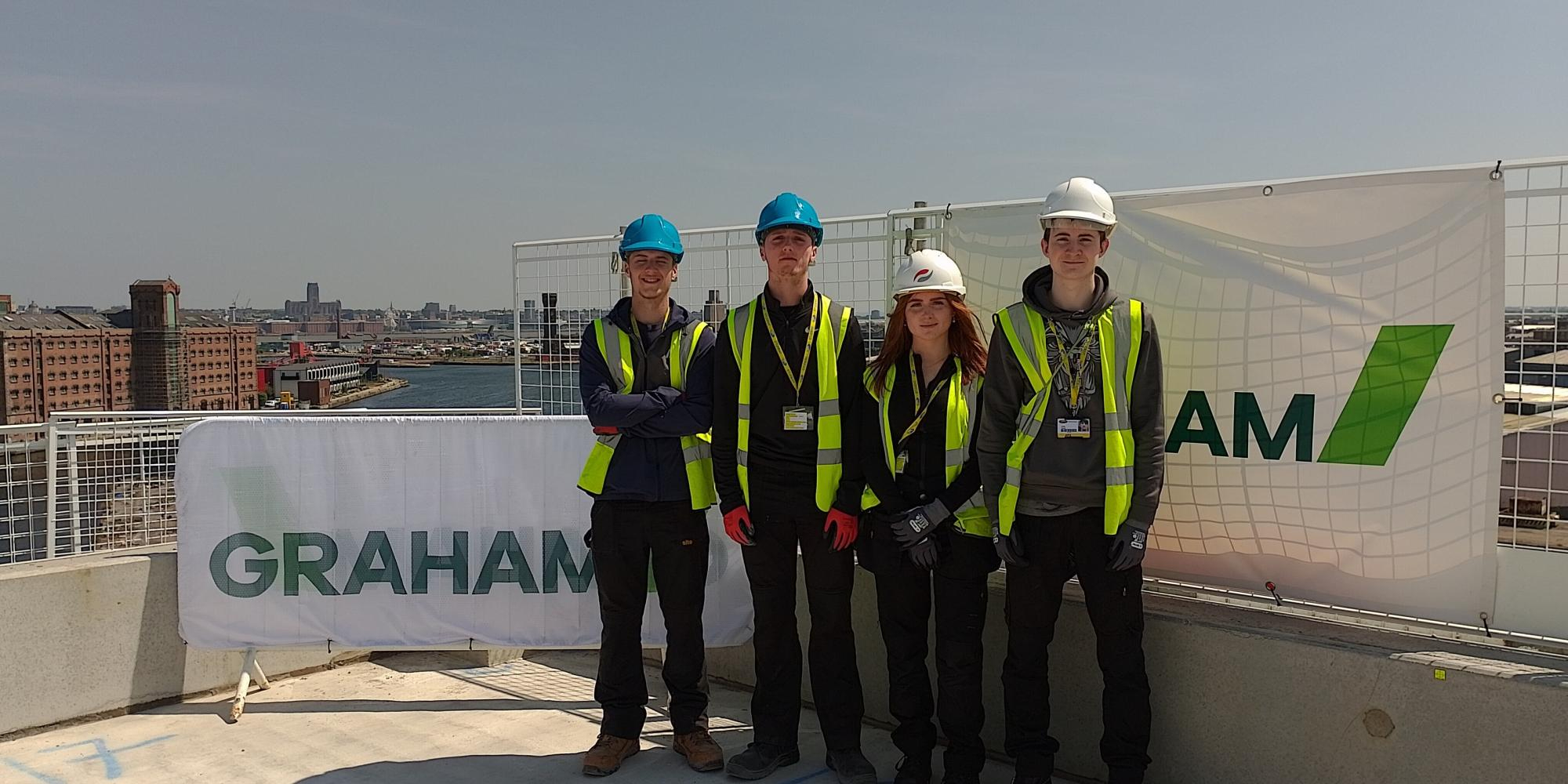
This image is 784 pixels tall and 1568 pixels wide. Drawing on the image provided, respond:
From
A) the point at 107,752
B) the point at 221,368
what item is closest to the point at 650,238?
the point at 107,752

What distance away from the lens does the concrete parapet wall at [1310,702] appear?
130 inches

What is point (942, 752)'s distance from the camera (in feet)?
14.8

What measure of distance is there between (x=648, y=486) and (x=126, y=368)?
2349 inches

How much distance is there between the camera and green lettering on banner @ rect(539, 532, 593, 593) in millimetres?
5387

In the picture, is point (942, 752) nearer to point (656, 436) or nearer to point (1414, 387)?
point (656, 436)

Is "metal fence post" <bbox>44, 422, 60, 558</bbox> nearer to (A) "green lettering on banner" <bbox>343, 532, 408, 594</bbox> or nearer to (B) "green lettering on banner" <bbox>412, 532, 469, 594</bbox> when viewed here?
(A) "green lettering on banner" <bbox>343, 532, 408, 594</bbox>

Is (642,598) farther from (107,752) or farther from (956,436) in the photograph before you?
(107,752)

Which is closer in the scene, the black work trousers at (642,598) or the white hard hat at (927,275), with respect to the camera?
the white hard hat at (927,275)

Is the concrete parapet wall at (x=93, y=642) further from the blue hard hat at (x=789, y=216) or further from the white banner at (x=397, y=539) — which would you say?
the blue hard hat at (x=789, y=216)

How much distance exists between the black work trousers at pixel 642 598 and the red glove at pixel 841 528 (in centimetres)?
67

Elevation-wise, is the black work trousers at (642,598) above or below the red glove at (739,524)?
below

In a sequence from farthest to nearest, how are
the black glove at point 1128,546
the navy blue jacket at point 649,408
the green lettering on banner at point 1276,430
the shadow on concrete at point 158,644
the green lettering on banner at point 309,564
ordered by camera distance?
the green lettering on banner at point 309,564 → the shadow on concrete at point 158,644 → the navy blue jacket at point 649,408 → the green lettering on banner at point 1276,430 → the black glove at point 1128,546

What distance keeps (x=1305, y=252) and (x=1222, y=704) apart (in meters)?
1.70

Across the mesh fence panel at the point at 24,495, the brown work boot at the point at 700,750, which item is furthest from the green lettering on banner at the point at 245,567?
the brown work boot at the point at 700,750
